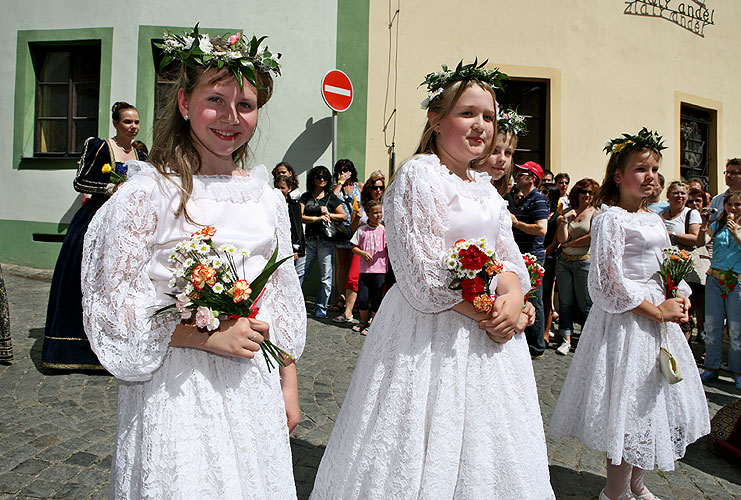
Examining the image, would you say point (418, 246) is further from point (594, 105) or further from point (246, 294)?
point (594, 105)

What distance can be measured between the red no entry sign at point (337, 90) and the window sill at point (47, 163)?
4572 mm

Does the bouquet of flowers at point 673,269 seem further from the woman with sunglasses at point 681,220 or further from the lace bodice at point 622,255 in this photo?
the woman with sunglasses at point 681,220

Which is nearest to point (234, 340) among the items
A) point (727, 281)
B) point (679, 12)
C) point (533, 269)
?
point (533, 269)

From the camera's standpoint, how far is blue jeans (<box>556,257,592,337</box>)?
6984 millimetres

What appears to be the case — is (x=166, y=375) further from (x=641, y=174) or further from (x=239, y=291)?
(x=641, y=174)

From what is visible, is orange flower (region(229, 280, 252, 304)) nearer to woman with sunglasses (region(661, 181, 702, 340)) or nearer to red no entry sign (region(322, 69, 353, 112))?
woman with sunglasses (region(661, 181, 702, 340))

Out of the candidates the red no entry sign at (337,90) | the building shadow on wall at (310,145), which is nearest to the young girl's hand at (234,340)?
the red no entry sign at (337,90)

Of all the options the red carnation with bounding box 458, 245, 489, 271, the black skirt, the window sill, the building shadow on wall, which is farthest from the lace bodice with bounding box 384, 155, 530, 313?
the window sill

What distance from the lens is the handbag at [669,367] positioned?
307 cm

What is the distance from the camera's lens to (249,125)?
2.08 m

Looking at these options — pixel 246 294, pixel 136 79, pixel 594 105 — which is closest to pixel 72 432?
pixel 246 294

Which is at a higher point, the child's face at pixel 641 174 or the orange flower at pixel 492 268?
the child's face at pixel 641 174

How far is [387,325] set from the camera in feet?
8.48

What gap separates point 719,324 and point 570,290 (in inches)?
64.4
